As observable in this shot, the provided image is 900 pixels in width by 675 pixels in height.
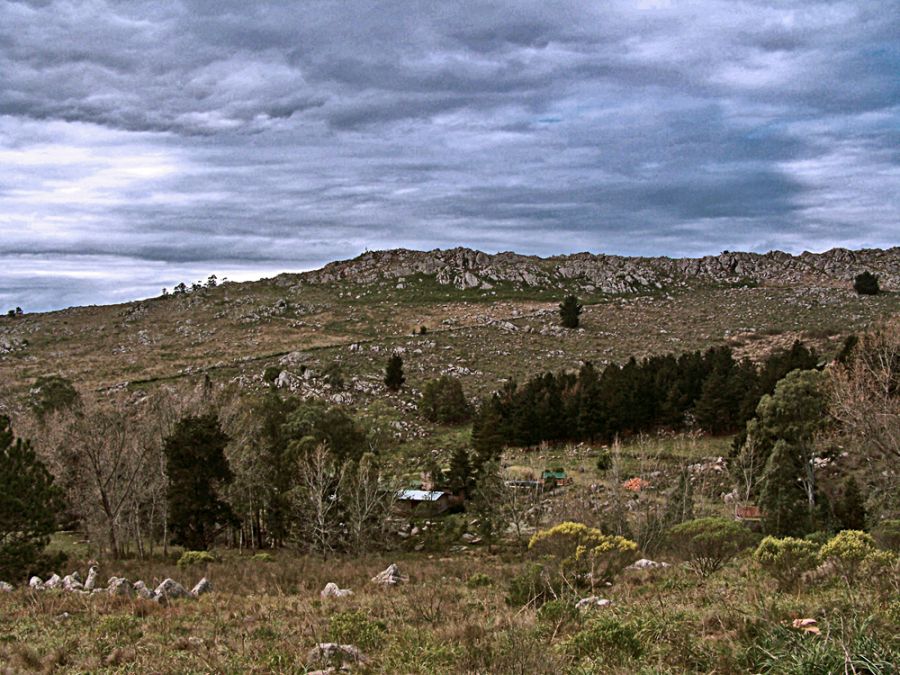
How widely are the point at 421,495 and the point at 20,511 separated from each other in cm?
2053

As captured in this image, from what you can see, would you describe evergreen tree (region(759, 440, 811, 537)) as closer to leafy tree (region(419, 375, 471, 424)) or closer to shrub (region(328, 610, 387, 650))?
shrub (region(328, 610, 387, 650))

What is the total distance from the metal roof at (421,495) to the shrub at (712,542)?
73.5 ft

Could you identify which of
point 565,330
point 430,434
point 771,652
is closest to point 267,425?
point 430,434

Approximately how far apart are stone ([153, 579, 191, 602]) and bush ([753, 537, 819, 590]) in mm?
10843

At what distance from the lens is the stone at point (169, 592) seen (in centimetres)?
1286

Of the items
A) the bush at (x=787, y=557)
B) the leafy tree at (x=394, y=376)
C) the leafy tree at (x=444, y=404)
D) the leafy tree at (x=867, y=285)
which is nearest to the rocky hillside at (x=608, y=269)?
the leafy tree at (x=867, y=285)

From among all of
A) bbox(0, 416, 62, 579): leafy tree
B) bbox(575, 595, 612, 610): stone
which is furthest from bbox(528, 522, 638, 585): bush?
bbox(0, 416, 62, 579): leafy tree

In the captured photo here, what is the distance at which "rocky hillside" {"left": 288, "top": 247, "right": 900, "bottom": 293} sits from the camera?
105000 millimetres

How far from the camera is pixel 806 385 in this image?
26609 millimetres

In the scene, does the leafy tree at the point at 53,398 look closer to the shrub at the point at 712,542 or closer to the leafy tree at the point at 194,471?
the leafy tree at the point at 194,471

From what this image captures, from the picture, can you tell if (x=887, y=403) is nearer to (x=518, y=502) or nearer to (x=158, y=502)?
(x=518, y=502)

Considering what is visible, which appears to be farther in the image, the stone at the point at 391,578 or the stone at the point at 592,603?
the stone at the point at 391,578

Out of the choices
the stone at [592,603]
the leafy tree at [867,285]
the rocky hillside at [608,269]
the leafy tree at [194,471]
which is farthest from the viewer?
the rocky hillside at [608,269]

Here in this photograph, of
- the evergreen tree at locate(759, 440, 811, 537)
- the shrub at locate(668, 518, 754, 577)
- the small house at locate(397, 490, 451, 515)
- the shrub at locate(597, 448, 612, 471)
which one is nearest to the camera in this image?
the shrub at locate(668, 518, 754, 577)
